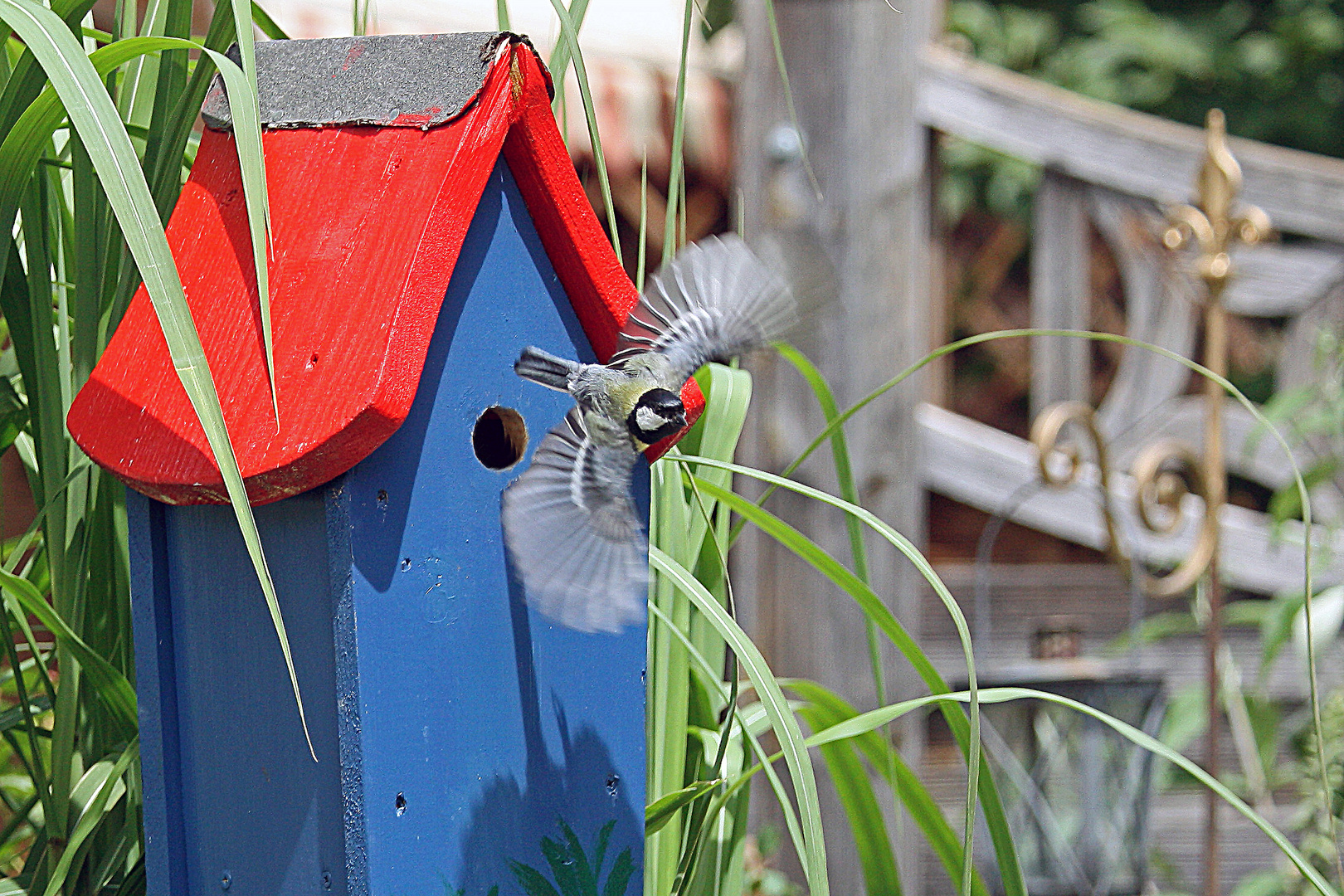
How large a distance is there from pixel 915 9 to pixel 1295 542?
0.82 meters

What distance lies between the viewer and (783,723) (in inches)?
22.4

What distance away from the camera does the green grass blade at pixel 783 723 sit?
54 cm

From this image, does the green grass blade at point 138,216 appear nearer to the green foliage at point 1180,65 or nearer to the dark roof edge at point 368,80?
the dark roof edge at point 368,80

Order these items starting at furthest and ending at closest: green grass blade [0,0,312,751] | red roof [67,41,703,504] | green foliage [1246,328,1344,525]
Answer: green foliage [1246,328,1344,525] → red roof [67,41,703,504] → green grass blade [0,0,312,751]

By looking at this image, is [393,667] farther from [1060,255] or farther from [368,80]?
[1060,255]

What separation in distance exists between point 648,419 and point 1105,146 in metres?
1.31

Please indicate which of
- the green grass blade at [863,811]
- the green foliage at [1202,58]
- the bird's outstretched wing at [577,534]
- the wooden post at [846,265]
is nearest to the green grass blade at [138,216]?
the bird's outstretched wing at [577,534]

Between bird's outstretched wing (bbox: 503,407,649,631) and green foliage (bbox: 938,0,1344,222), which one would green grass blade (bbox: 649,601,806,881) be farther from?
green foliage (bbox: 938,0,1344,222)

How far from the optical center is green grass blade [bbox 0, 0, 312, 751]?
47 centimetres

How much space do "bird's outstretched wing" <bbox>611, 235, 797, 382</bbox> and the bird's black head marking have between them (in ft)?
0.15

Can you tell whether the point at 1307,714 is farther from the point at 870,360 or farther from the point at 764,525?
the point at 764,525

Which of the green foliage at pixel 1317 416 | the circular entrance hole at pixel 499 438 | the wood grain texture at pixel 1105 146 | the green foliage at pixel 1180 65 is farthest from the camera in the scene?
the green foliage at pixel 1180 65

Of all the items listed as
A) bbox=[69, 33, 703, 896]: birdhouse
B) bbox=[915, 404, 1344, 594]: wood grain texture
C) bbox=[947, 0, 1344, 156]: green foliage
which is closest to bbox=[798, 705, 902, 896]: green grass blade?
bbox=[69, 33, 703, 896]: birdhouse

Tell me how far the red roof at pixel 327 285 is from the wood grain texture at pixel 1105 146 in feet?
3.59
